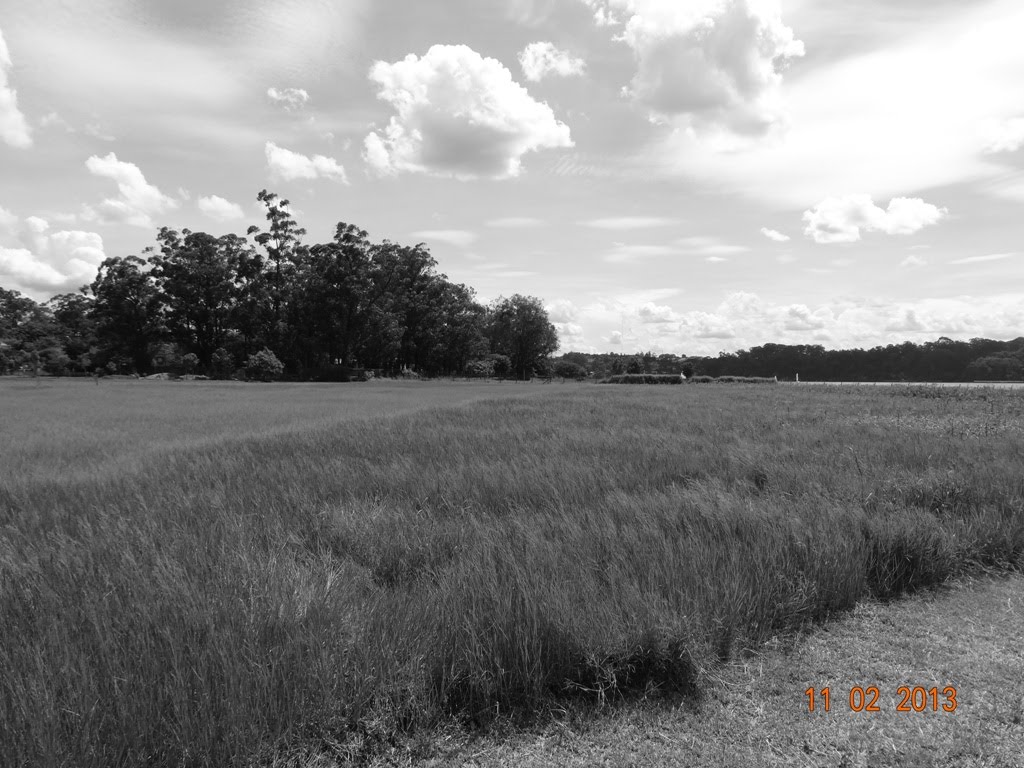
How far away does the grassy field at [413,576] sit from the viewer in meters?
2.41

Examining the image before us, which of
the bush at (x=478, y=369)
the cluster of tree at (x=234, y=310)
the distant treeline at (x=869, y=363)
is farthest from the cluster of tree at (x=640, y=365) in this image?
the cluster of tree at (x=234, y=310)

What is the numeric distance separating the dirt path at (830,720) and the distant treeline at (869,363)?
225 ft

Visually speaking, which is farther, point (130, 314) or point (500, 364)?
point (500, 364)

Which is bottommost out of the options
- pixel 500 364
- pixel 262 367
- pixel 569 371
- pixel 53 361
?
pixel 569 371

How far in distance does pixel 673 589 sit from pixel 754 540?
1311mm

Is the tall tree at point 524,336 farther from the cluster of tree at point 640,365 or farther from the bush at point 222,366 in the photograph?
the bush at point 222,366

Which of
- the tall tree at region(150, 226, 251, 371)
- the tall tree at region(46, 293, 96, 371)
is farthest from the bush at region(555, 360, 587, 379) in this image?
the tall tree at region(46, 293, 96, 371)

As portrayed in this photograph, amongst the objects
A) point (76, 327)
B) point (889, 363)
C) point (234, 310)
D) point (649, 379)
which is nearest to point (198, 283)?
point (234, 310)
